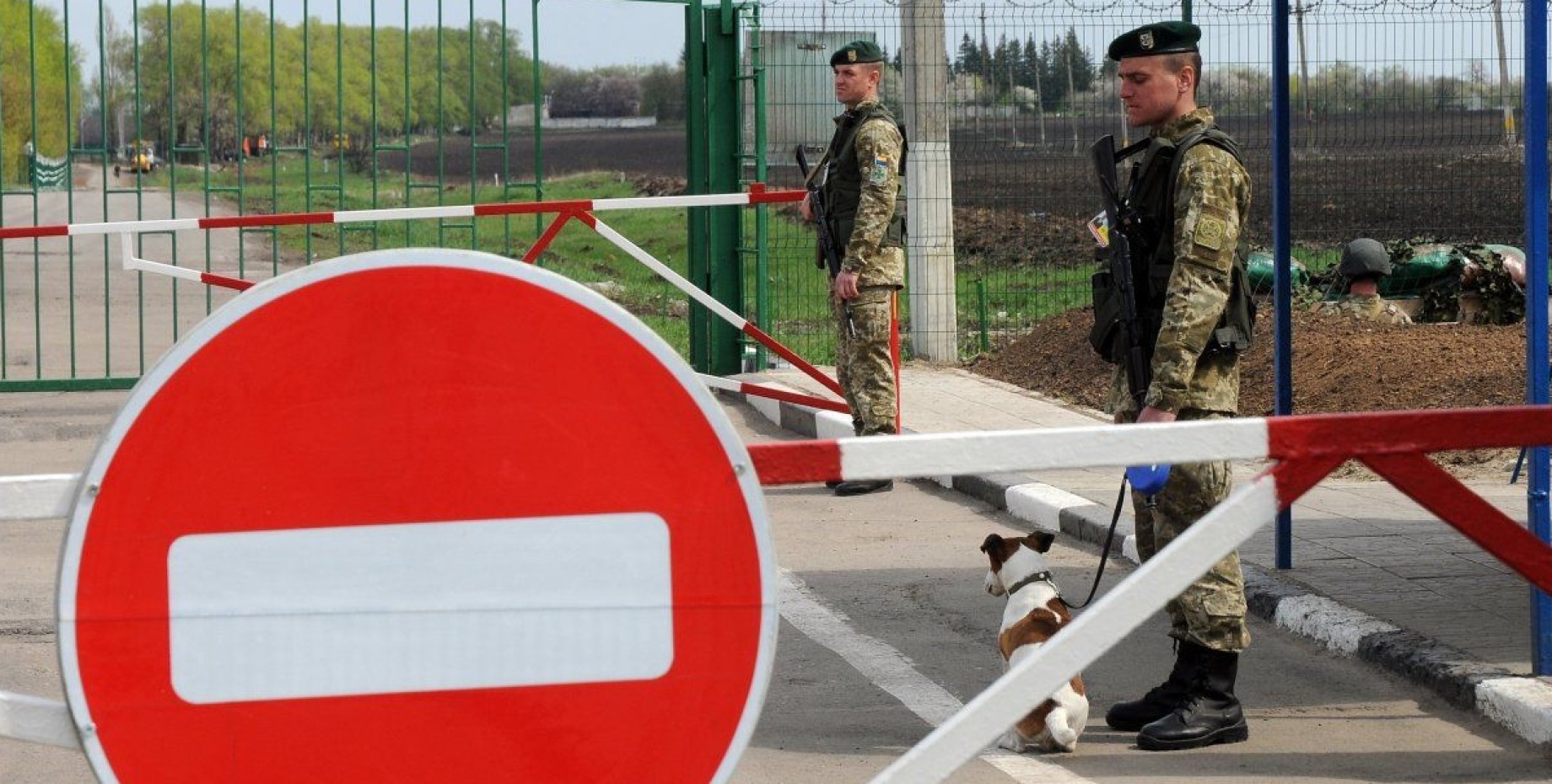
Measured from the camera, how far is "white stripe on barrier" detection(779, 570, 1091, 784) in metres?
4.54

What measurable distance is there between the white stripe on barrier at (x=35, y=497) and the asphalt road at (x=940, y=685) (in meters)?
1.74

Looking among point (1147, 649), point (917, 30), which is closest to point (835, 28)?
point (917, 30)

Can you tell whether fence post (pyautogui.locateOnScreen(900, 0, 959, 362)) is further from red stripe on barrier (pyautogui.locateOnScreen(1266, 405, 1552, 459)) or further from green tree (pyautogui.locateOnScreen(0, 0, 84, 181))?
green tree (pyautogui.locateOnScreen(0, 0, 84, 181))

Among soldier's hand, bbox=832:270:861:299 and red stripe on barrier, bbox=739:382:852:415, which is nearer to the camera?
soldier's hand, bbox=832:270:861:299

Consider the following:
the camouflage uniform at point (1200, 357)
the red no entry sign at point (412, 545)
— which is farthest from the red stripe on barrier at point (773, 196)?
the red no entry sign at point (412, 545)

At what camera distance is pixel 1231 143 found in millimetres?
4699

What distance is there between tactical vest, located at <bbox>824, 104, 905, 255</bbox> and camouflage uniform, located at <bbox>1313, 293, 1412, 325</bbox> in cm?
444

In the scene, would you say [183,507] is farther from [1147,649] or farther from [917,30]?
[917,30]

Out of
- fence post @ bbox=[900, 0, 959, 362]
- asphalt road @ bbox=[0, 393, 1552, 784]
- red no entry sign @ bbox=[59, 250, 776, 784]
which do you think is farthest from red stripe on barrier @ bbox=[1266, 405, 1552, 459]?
fence post @ bbox=[900, 0, 959, 362]

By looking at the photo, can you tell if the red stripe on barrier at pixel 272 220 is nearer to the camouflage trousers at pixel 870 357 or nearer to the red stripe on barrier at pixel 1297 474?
the camouflage trousers at pixel 870 357

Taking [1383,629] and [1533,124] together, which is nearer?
[1533,124]

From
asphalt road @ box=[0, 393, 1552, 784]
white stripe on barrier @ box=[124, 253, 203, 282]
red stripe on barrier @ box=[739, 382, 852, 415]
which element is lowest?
asphalt road @ box=[0, 393, 1552, 784]

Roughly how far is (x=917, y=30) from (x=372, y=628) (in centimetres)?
1097

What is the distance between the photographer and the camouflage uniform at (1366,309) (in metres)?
12.0
